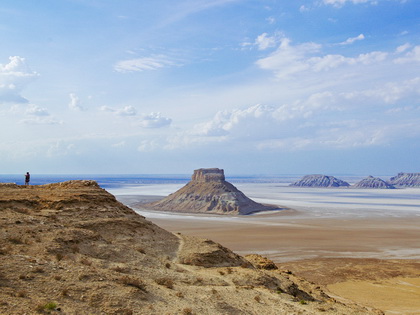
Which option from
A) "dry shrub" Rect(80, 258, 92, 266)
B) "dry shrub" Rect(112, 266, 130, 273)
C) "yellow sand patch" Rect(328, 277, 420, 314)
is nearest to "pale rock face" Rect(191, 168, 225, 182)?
"yellow sand patch" Rect(328, 277, 420, 314)

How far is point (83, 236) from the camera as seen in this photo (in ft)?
52.4

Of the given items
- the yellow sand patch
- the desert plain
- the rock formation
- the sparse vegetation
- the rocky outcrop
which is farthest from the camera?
the rocky outcrop

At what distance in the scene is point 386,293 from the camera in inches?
992

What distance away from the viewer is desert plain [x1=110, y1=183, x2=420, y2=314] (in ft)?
86.5

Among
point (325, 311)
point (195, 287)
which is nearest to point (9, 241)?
point (195, 287)

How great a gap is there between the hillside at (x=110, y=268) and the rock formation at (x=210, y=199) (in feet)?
185

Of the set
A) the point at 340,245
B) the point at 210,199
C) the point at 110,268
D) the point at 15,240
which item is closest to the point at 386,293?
the point at 340,245

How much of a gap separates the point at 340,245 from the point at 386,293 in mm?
17922

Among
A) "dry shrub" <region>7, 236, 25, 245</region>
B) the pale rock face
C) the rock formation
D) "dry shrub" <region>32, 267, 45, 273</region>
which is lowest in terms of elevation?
the rock formation

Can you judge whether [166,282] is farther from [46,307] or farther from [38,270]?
[46,307]

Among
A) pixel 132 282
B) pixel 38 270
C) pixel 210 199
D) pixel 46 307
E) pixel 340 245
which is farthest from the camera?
pixel 210 199

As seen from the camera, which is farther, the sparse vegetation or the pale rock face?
the pale rock face

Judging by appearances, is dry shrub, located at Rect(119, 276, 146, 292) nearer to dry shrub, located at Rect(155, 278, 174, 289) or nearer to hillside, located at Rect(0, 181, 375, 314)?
hillside, located at Rect(0, 181, 375, 314)

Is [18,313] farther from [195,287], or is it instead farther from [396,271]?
[396,271]
